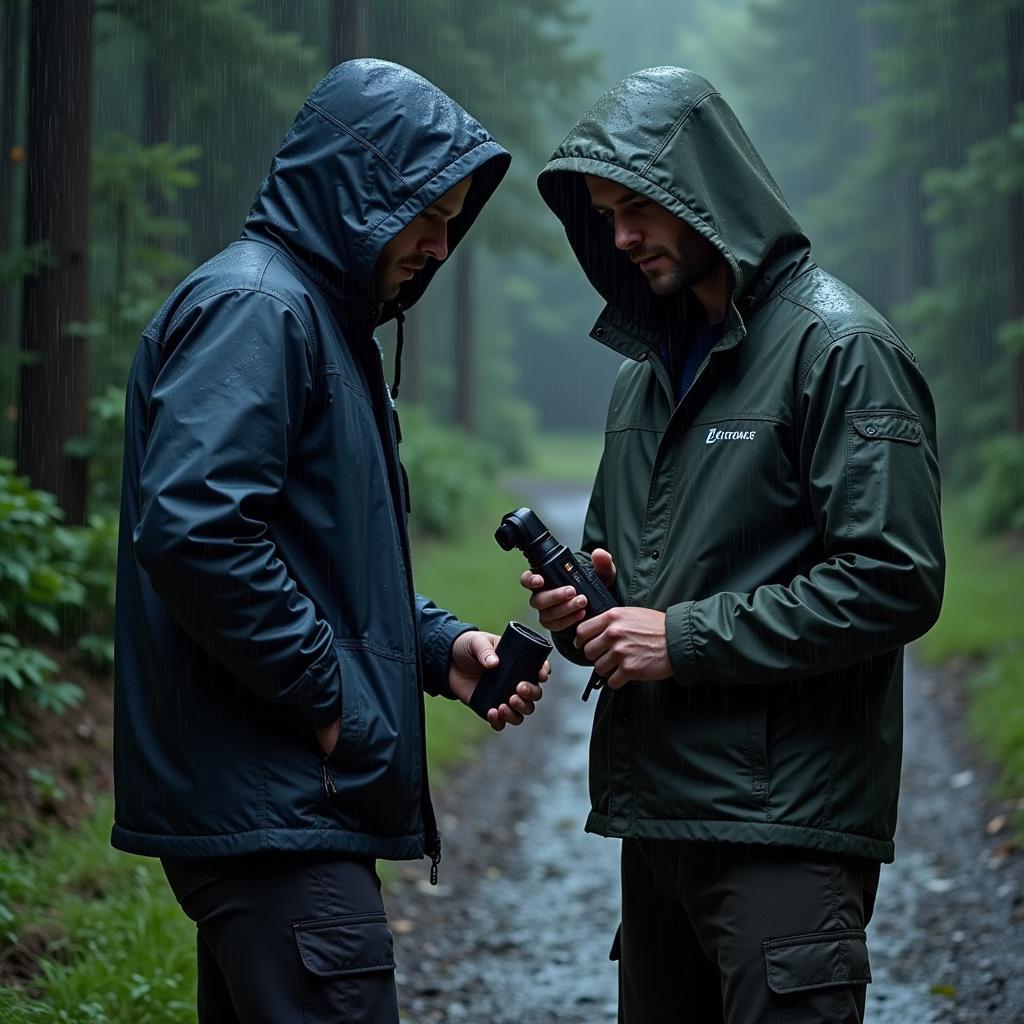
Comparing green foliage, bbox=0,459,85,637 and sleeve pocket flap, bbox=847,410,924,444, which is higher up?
sleeve pocket flap, bbox=847,410,924,444

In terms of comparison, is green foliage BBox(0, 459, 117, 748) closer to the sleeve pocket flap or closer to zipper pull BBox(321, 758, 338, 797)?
zipper pull BBox(321, 758, 338, 797)

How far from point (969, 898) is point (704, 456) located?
422cm

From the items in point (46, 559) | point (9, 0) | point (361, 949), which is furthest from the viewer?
point (9, 0)

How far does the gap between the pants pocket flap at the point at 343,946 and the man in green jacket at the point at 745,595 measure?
2.42 ft

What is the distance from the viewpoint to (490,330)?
41.8 meters

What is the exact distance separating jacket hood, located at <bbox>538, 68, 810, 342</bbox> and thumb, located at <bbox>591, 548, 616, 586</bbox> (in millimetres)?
720

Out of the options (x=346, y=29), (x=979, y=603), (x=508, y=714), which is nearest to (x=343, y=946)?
(x=508, y=714)

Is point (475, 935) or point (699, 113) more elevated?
point (699, 113)

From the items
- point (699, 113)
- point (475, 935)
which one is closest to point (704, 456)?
point (699, 113)

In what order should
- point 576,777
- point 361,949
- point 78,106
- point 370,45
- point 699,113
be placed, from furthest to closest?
point 370,45
point 576,777
point 78,106
point 699,113
point 361,949

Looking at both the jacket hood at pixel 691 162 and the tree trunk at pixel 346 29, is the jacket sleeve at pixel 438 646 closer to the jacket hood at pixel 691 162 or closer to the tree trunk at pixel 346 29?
the jacket hood at pixel 691 162

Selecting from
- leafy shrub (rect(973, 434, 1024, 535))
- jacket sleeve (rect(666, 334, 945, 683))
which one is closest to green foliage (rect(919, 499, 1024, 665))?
leafy shrub (rect(973, 434, 1024, 535))

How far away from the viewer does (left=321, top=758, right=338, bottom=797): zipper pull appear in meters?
2.78

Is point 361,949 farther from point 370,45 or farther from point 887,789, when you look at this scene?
point 370,45
